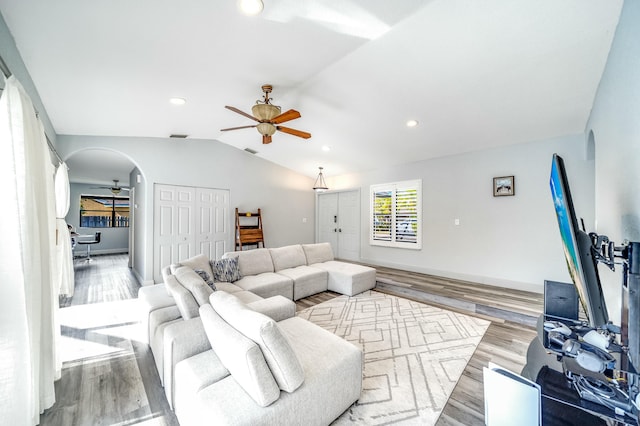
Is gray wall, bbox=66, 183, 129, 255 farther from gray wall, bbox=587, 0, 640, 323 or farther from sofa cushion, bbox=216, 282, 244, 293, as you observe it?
gray wall, bbox=587, 0, 640, 323

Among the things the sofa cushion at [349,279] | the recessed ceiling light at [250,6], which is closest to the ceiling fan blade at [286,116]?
the recessed ceiling light at [250,6]

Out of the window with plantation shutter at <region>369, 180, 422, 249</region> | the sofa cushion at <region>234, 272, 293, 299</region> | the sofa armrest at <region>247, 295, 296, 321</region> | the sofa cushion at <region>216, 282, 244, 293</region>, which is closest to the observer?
the sofa armrest at <region>247, 295, 296, 321</region>

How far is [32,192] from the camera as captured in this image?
1.61 metres

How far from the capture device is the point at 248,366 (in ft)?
4.15

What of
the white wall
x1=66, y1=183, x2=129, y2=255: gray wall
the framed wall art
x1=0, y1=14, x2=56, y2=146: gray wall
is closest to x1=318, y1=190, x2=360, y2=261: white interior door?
the white wall

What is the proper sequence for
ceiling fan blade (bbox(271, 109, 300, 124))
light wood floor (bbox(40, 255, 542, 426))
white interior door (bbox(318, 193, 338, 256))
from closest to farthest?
light wood floor (bbox(40, 255, 542, 426))
ceiling fan blade (bbox(271, 109, 300, 124))
white interior door (bbox(318, 193, 338, 256))

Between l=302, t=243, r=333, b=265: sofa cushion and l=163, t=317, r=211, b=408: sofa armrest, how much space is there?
9.87 ft

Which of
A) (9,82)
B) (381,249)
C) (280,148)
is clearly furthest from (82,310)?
(381,249)

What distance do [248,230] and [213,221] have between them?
0.79m

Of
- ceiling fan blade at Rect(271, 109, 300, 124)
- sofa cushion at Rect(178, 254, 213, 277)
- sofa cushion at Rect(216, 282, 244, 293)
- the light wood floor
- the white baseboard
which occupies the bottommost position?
the light wood floor

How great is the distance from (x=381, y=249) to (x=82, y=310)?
215 inches

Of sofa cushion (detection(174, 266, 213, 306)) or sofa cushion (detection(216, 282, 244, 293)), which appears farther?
sofa cushion (detection(216, 282, 244, 293))

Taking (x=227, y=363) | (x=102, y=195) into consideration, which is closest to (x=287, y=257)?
(x=227, y=363)

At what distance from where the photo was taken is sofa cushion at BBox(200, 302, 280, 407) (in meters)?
1.27
